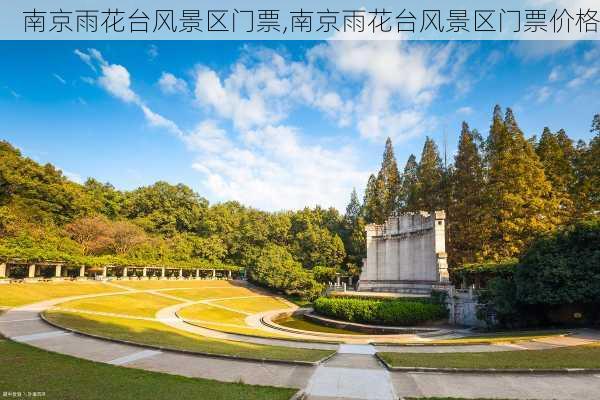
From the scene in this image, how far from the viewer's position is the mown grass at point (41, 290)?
89.1ft

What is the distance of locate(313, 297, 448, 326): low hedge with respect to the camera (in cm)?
2662

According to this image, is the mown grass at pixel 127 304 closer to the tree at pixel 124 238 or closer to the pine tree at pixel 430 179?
the tree at pixel 124 238

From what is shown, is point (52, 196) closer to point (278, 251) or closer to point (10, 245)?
point (10, 245)

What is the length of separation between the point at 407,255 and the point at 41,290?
119 feet

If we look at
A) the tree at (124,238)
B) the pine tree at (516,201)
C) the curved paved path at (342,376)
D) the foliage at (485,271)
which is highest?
the pine tree at (516,201)

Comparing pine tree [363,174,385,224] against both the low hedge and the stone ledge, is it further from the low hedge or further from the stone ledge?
the stone ledge

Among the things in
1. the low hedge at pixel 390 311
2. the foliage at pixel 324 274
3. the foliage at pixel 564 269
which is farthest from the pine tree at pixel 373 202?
the foliage at pixel 564 269

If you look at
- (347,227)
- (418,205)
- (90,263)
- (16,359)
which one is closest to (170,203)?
(90,263)

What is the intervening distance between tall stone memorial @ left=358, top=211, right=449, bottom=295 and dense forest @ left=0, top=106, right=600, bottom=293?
7.16m

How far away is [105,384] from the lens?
8758mm

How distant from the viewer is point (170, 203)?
82312 millimetres

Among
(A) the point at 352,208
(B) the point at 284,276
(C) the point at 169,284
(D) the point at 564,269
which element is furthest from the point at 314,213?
(D) the point at 564,269

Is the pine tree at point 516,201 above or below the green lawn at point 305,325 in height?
above

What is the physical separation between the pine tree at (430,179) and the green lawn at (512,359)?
3369 centimetres
